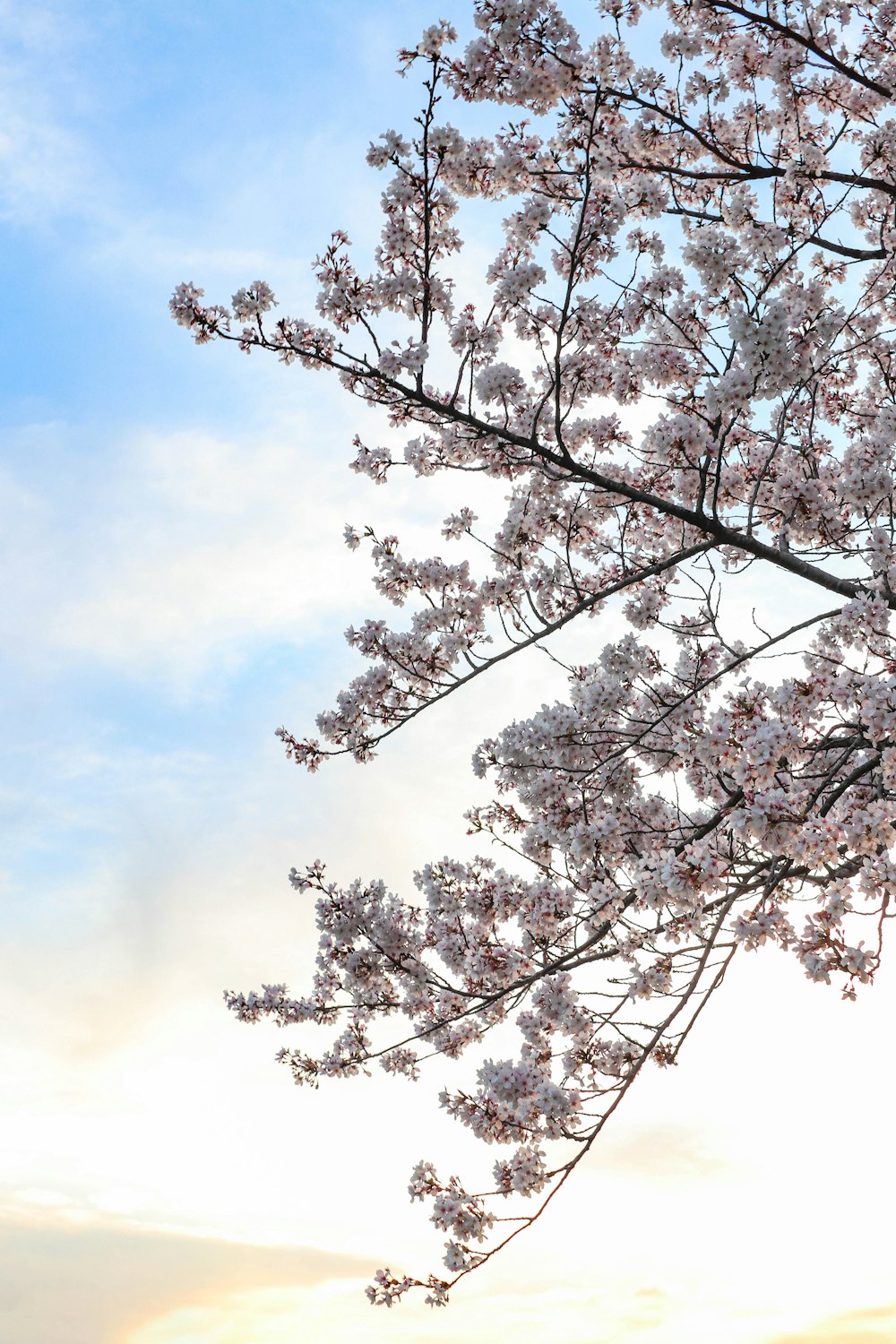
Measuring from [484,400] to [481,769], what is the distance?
2.93m

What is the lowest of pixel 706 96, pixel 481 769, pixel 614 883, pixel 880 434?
pixel 614 883

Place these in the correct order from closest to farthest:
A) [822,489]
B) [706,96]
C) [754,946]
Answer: [754,946]
[822,489]
[706,96]

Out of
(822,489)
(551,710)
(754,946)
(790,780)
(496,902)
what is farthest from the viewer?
(496,902)

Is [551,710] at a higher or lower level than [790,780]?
higher

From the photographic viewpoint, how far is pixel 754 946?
640cm

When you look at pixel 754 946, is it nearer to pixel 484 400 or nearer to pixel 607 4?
pixel 484 400

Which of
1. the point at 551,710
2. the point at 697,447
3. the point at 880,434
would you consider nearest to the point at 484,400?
the point at 697,447

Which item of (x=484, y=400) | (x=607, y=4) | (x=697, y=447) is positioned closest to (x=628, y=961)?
(x=697, y=447)

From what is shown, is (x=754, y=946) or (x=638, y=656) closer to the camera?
(x=754, y=946)

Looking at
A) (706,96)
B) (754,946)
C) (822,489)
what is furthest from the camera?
(706,96)

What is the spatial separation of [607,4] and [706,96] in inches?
109

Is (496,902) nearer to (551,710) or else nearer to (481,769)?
(481,769)

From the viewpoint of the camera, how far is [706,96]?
10.3 metres

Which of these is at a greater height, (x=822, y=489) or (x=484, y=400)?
(x=484, y=400)
